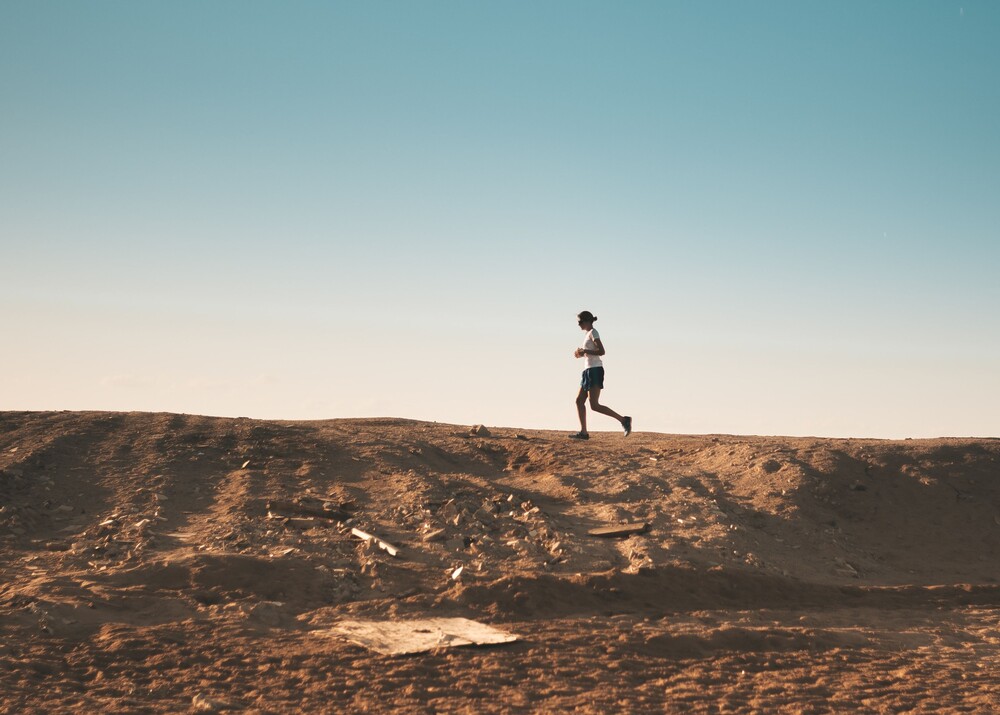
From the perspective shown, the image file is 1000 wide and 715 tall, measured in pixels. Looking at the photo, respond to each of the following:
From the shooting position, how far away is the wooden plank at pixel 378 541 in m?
8.36

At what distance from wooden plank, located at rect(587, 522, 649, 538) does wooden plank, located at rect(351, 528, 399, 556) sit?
2176 millimetres

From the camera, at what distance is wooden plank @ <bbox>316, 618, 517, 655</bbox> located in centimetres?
653

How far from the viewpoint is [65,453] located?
426 inches

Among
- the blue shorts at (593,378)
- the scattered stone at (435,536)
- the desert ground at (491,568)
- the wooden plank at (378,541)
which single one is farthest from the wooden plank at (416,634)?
the blue shorts at (593,378)

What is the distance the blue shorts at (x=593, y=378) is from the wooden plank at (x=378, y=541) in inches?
185

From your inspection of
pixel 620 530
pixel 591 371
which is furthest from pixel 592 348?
pixel 620 530

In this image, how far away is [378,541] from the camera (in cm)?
852

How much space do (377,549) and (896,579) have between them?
5733 mm

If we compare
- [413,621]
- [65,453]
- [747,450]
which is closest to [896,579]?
[747,450]

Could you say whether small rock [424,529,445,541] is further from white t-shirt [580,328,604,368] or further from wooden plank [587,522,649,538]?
white t-shirt [580,328,604,368]

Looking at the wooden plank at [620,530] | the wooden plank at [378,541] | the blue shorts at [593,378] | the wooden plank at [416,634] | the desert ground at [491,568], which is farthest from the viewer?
the blue shorts at [593,378]

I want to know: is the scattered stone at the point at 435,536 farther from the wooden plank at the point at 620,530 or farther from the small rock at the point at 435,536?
the wooden plank at the point at 620,530

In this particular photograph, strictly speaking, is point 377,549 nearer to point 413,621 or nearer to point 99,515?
point 413,621

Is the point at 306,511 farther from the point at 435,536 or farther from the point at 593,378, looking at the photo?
the point at 593,378
